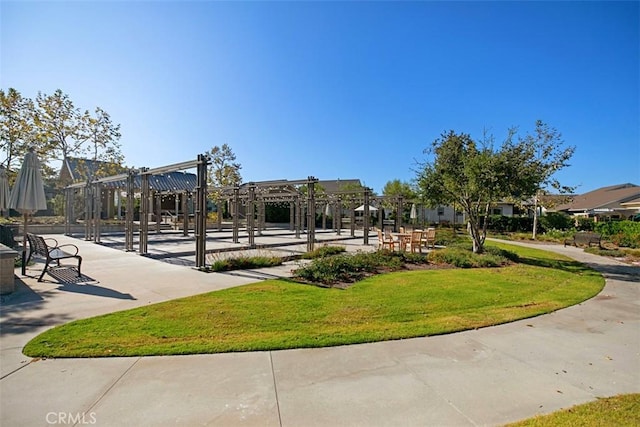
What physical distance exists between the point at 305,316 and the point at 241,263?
4939mm

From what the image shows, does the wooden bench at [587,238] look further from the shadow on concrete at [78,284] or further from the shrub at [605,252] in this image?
the shadow on concrete at [78,284]

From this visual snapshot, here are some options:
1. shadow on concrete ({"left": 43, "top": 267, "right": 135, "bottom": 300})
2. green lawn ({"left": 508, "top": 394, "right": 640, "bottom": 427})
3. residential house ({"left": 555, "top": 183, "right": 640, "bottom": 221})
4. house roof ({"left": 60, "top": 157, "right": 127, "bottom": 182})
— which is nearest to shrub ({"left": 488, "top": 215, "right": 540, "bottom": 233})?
residential house ({"left": 555, "top": 183, "right": 640, "bottom": 221})

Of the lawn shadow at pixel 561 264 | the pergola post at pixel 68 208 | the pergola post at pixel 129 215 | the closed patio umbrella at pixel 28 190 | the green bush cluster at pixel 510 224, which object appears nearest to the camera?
the closed patio umbrella at pixel 28 190

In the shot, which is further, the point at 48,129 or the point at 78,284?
the point at 48,129

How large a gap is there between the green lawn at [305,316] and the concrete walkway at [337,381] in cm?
27

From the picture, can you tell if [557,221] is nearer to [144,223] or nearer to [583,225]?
[583,225]

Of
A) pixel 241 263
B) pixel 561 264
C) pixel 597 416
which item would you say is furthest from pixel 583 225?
pixel 597 416

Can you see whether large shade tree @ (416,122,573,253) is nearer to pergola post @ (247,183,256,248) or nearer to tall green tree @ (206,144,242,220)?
pergola post @ (247,183,256,248)

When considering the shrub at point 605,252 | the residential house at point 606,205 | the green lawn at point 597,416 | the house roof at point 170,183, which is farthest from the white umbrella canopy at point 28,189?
the residential house at point 606,205

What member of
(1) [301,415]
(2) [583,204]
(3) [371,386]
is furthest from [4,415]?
(2) [583,204]

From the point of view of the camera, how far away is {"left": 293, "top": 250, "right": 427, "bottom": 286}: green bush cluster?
27.9 ft

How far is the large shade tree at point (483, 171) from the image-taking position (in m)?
12.3

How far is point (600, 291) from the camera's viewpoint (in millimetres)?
8211

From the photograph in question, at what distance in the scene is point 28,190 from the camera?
8.20m
